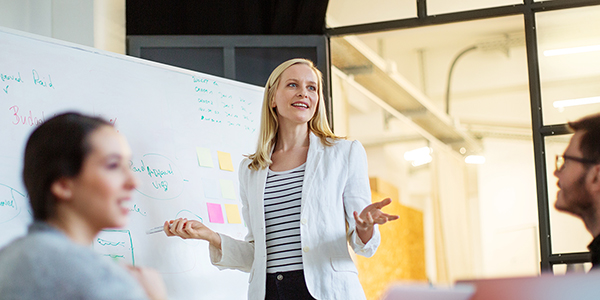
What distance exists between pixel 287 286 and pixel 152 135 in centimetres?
103

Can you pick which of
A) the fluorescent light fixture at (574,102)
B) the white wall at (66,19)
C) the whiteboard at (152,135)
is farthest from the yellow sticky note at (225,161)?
the fluorescent light fixture at (574,102)

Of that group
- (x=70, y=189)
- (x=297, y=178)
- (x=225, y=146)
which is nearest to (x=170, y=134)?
(x=225, y=146)

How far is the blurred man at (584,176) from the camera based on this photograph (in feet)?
4.27

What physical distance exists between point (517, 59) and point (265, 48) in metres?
4.05

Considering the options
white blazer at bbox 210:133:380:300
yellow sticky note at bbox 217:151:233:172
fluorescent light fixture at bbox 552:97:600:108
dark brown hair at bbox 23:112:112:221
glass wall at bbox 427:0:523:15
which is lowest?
white blazer at bbox 210:133:380:300

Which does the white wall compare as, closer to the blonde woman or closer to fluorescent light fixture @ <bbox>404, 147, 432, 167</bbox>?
the blonde woman

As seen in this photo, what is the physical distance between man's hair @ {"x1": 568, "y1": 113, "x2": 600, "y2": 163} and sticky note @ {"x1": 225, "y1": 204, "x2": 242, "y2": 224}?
179 cm

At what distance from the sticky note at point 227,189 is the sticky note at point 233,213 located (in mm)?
44

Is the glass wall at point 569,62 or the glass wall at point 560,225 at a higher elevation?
the glass wall at point 569,62

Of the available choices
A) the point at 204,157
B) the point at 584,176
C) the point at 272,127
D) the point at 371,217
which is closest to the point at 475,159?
the point at 204,157

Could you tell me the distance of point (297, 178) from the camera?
2066 millimetres

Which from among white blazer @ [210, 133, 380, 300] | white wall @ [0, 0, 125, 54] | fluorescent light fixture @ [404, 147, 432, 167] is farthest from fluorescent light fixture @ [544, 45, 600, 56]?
fluorescent light fixture @ [404, 147, 432, 167]

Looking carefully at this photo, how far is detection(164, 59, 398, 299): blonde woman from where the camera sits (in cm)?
192

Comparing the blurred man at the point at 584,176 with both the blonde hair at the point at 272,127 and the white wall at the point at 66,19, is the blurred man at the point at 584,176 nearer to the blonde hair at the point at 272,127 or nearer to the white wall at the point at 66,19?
the blonde hair at the point at 272,127
